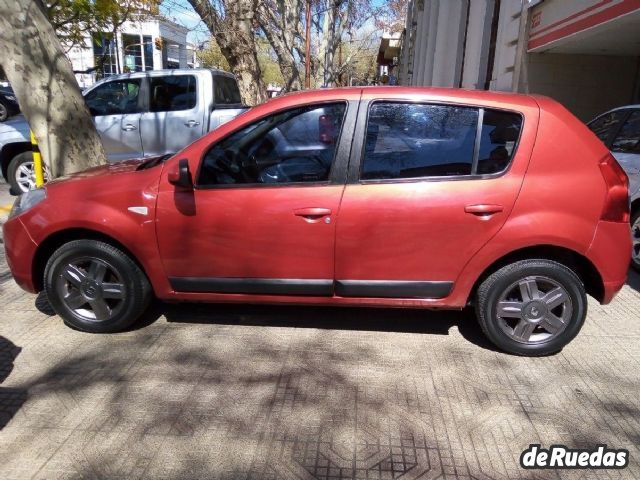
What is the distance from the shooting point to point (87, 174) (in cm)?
377

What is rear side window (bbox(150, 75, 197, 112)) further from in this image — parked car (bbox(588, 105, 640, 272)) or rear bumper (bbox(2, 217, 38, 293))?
parked car (bbox(588, 105, 640, 272))

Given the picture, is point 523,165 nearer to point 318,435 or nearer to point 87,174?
point 318,435

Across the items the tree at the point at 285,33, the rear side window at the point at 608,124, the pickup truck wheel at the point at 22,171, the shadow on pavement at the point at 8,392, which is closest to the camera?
the shadow on pavement at the point at 8,392

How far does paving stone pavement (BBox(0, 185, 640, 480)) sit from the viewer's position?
2449 mm

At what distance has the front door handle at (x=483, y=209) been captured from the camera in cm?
314

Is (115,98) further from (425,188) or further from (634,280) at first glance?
(634,280)

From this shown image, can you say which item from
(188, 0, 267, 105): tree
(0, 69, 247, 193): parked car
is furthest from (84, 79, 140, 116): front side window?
(188, 0, 267, 105): tree

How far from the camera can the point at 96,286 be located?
11.7 feet

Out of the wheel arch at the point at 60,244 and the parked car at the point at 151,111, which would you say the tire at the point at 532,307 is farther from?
the parked car at the point at 151,111

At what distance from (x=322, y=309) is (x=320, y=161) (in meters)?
1.34

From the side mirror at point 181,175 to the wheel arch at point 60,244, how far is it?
0.61 meters

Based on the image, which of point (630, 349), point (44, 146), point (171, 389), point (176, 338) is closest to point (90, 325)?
point (176, 338)

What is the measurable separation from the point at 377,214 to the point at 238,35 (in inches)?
363

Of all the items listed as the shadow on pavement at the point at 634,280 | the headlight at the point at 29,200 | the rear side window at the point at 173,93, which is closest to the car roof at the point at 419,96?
the headlight at the point at 29,200
